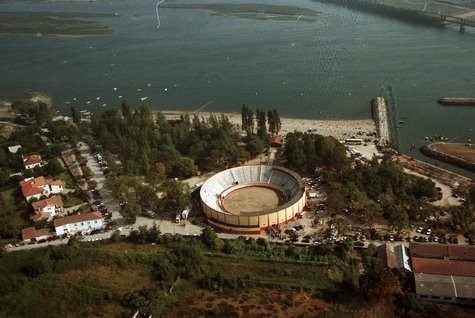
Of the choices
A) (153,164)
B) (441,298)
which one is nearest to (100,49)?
(153,164)

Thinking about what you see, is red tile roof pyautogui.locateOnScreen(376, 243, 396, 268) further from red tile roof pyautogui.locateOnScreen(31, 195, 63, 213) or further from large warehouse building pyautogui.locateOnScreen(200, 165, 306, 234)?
red tile roof pyautogui.locateOnScreen(31, 195, 63, 213)

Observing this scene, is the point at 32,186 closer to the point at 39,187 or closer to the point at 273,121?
the point at 39,187

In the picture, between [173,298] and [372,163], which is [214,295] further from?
[372,163]

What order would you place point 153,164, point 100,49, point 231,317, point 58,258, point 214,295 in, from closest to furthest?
point 231,317, point 214,295, point 58,258, point 153,164, point 100,49

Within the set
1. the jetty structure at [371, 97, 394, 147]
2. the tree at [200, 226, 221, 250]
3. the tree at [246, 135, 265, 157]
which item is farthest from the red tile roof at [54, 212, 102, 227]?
the jetty structure at [371, 97, 394, 147]

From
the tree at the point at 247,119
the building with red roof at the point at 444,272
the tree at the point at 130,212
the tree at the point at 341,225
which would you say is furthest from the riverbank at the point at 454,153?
the tree at the point at 130,212
